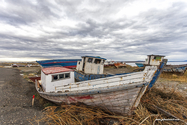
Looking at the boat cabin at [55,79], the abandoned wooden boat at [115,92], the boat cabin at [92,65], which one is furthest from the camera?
the boat cabin at [92,65]

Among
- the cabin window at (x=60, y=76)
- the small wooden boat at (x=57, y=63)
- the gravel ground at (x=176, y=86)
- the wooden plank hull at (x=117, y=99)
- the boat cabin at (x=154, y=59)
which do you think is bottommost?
the gravel ground at (x=176, y=86)

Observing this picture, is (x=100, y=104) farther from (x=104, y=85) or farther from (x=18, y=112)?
(x=18, y=112)

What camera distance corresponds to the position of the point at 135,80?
169 inches

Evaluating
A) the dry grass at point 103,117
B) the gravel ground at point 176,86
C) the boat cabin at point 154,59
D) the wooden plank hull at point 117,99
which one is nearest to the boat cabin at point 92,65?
the dry grass at point 103,117

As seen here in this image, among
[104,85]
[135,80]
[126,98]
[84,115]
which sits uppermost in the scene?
[135,80]

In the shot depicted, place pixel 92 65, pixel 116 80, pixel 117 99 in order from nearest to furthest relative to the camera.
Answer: pixel 117 99 → pixel 116 80 → pixel 92 65

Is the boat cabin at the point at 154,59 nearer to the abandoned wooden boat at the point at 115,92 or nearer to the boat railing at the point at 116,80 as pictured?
the abandoned wooden boat at the point at 115,92

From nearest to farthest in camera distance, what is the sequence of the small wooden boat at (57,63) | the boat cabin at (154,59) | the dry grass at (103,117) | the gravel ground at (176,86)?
the dry grass at (103,117)
the gravel ground at (176,86)
the boat cabin at (154,59)
the small wooden boat at (57,63)

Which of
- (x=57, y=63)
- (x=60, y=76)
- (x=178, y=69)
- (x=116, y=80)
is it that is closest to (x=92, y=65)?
(x=60, y=76)

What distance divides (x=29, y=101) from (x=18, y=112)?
1846mm

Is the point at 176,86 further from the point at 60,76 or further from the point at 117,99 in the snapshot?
the point at 60,76

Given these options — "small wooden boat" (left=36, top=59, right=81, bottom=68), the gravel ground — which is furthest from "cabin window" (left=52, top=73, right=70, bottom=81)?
"small wooden boat" (left=36, top=59, right=81, bottom=68)

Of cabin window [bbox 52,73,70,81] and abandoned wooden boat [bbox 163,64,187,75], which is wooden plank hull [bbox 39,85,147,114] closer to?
cabin window [bbox 52,73,70,81]

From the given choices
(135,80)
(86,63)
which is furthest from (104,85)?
(86,63)
